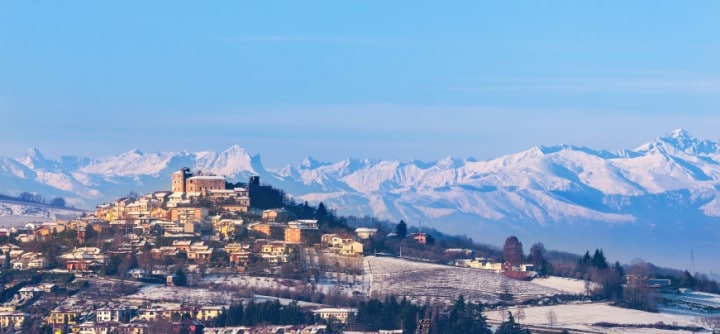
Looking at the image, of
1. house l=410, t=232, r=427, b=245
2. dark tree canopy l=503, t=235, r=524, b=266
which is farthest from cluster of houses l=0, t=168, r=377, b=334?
dark tree canopy l=503, t=235, r=524, b=266

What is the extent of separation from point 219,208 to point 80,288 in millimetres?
17714

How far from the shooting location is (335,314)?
6153 centimetres

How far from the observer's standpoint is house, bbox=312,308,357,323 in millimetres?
61062

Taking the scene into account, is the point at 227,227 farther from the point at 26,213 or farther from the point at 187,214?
the point at 26,213

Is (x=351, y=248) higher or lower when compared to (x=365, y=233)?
lower

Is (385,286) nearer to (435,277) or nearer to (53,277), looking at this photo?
(435,277)

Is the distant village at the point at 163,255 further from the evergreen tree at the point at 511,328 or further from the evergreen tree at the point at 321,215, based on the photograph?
the evergreen tree at the point at 511,328

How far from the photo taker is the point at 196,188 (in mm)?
86500

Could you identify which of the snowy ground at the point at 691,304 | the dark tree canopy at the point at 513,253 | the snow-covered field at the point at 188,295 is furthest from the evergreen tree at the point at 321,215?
the snow-covered field at the point at 188,295

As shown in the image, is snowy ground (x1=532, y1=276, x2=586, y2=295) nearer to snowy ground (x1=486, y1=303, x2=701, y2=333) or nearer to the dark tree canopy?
snowy ground (x1=486, y1=303, x2=701, y2=333)

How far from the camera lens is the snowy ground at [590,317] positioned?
63.6 m

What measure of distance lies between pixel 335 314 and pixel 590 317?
395 inches

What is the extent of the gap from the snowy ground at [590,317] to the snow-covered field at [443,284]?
2.35 metres

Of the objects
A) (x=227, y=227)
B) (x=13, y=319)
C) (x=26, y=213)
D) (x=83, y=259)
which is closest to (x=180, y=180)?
(x=227, y=227)
